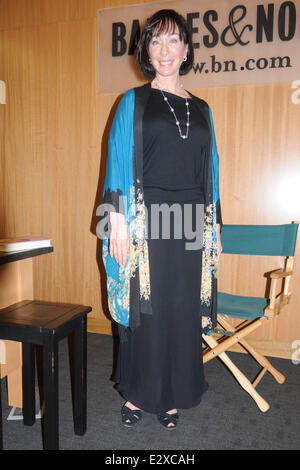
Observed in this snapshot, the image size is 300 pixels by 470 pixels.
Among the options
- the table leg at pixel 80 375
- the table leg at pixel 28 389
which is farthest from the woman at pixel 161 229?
the table leg at pixel 28 389

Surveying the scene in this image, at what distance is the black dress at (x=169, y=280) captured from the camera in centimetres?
157

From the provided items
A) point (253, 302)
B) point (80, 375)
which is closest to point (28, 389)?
point (80, 375)

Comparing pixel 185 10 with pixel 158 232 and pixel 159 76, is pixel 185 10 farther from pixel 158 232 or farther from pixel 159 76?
pixel 158 232

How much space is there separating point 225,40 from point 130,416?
2.39m

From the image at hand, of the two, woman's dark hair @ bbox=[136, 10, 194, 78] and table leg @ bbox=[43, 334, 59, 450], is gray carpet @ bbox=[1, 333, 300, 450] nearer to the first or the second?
table leg @ bbox=[43, 334, 59, 450]

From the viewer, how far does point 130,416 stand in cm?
174

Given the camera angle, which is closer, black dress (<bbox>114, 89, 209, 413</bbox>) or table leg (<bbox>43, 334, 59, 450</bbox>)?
table leg (<bbox>43, 334, 59, 450</bbox>)

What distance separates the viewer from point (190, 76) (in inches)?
104

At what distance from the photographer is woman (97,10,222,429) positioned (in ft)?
5.10

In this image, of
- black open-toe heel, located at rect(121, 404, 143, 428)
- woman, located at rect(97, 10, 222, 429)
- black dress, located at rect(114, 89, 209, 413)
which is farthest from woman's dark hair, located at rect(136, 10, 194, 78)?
black open-toe heel, located at rect(121, 404, 143, 428)

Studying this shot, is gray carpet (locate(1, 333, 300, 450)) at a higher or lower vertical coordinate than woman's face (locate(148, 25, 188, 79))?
lower

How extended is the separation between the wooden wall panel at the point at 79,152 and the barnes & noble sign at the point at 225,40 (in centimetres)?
9

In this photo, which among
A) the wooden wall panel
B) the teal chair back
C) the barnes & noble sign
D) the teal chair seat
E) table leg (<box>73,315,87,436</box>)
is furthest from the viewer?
the wooden wall panel
